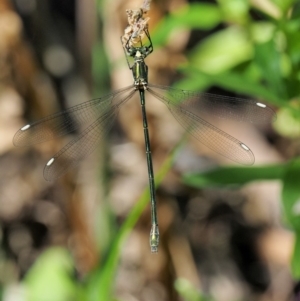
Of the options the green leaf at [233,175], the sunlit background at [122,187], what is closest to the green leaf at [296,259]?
the green leaf at [233,175]

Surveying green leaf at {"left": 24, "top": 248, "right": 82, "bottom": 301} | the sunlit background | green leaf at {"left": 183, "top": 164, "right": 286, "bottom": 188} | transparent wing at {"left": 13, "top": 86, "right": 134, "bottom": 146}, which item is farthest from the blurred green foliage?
green leaf at {"left": 24, "top": 248, "right": 82, "bottom": 301}

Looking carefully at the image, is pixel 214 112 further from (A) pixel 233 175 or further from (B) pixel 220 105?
(A) pixel 233 175

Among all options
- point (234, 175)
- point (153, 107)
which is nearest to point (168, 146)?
point (153, 107)

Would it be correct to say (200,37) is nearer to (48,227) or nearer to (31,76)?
(31,76)

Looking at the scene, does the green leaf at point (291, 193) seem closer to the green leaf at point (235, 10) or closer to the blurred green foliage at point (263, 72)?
the blurred green foliage at point (263, 72)

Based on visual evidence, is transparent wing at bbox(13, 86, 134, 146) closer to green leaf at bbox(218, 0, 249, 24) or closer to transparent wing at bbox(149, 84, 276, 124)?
transparent wing at bbox(149, 84, 276, 124)

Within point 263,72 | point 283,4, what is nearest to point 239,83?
point 263,72
